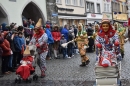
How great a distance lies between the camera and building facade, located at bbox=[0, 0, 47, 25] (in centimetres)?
2084

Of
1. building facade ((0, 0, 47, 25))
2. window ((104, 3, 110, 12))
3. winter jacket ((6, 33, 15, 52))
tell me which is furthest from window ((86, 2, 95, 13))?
winter jacket ((6, 33, 15, 52))

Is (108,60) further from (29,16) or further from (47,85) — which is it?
(29,16)

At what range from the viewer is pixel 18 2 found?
22562 millimetres

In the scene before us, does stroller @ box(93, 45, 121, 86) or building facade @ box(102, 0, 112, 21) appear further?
building facade @ box(102, 0, 112, 21)

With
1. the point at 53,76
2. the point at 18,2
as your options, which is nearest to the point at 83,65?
the point at 53,76

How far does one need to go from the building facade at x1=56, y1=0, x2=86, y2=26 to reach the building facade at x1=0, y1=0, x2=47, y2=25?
8433 millimetres

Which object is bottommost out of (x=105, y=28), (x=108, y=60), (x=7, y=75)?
(x=7, y=75)

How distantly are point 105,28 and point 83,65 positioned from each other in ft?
18.7

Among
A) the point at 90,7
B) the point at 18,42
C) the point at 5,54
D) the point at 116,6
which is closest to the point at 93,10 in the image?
the point at 90,7

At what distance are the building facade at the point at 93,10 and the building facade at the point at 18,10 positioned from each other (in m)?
18.0

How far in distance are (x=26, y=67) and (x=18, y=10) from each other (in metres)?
13.0

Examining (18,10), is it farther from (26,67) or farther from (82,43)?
(26,67)

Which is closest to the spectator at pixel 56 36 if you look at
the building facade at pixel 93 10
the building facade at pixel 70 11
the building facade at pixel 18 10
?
the building facade at pixel 18 10

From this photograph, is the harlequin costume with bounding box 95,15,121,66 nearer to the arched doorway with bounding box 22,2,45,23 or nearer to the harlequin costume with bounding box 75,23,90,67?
the harlequin costume with bounding box 75,23,90,67
